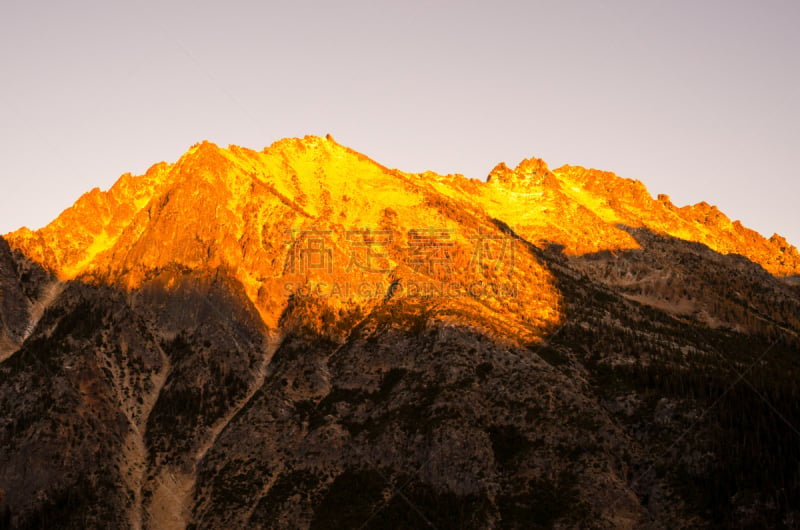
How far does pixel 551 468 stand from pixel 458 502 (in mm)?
25334

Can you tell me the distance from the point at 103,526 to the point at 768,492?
15568 centimetres

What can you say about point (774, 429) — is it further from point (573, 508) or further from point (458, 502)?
point (458, 502)

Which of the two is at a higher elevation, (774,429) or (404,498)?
(774,429)

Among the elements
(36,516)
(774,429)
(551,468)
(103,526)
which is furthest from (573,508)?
(36,516)

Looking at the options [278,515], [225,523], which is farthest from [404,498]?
[225,523]

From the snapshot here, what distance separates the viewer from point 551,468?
19800 cm

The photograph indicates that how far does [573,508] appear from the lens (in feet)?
605

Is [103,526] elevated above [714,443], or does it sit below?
below

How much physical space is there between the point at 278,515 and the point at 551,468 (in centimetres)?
6820

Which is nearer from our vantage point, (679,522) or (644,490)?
(679,522)

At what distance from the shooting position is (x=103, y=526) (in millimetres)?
196375

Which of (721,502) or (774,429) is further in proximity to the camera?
(774,429)

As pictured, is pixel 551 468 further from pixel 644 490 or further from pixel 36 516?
pixel 36 516

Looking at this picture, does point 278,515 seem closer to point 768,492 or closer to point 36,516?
point 36,516
